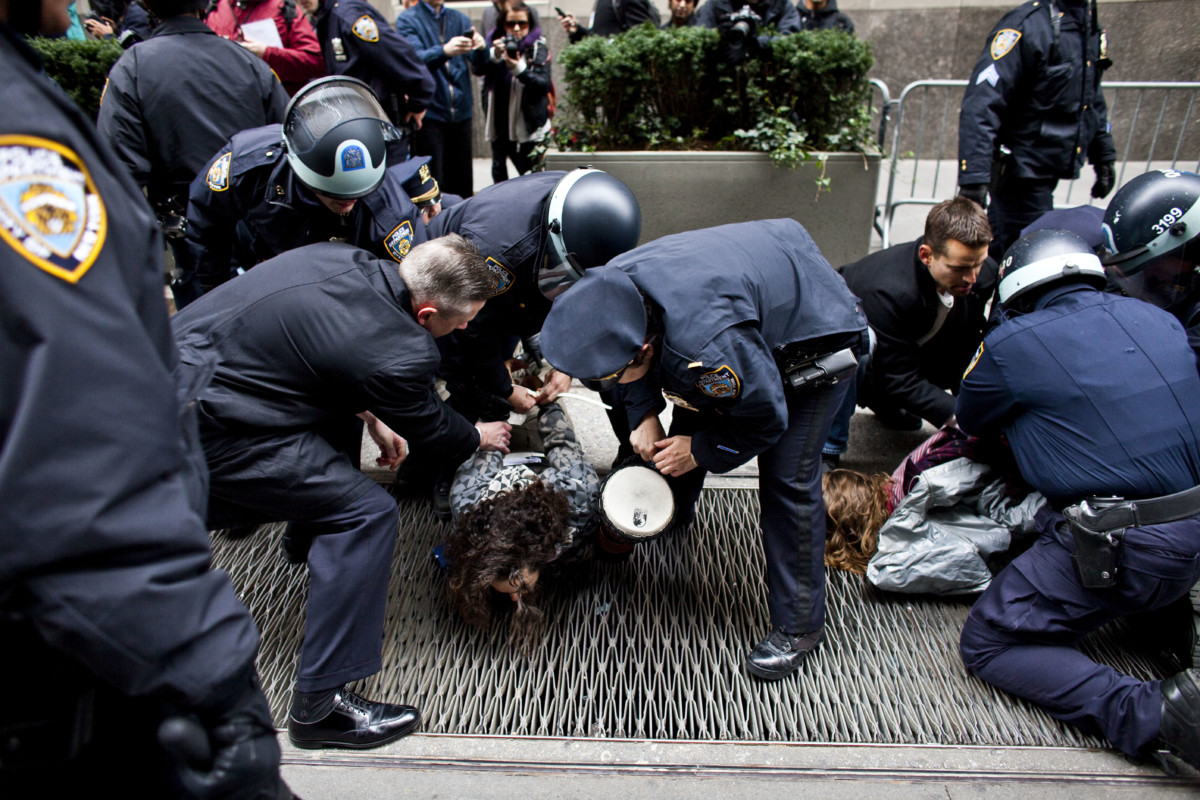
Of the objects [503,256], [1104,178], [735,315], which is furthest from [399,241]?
[1104,178]

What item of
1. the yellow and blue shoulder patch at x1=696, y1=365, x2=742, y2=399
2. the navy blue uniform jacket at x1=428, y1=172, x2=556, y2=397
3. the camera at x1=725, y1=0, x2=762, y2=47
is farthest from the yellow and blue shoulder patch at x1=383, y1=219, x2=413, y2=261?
the camera at x1=725, y1=0, x2=762, y2=47

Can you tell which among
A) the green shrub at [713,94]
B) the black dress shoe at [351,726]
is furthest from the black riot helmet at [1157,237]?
the black dress shoe at [351,726]

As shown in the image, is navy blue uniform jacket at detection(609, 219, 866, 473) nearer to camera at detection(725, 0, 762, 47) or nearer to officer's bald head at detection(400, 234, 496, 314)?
officer's bald head at detection(400, 234, 496, 314)

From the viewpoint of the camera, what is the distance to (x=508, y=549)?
243cm

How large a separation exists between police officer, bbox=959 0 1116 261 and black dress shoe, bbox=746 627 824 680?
9.25 feet

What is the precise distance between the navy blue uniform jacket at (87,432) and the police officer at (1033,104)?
13.7ft

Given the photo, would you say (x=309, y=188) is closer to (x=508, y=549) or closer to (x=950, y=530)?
(x=508, y=549)

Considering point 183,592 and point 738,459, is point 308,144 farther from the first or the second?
point 183,592

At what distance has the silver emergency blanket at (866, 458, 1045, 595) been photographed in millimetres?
2674

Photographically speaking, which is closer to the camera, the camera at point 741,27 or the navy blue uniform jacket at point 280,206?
the navy blue uniform jacket at point 280,206

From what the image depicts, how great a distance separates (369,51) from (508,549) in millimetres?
3179

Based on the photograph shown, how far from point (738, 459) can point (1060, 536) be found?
1028 mm

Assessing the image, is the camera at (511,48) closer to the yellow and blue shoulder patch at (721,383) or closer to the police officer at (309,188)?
the police officer at (309,188)

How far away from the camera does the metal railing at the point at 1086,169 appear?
593 cm
